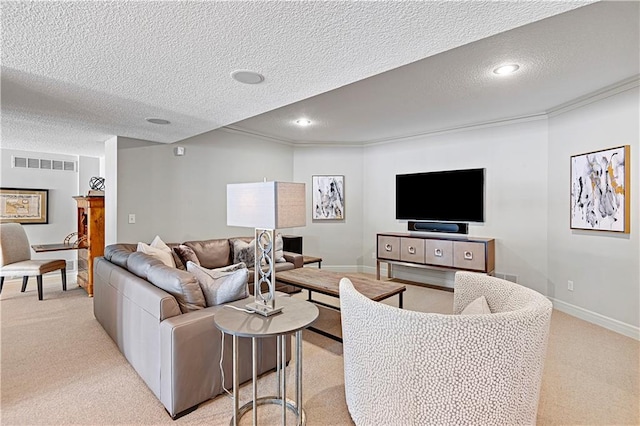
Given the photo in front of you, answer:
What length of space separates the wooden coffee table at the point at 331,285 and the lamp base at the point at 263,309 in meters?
1.04

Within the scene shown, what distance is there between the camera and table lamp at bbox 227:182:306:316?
164 cm

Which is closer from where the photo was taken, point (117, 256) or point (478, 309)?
point (478, 309)

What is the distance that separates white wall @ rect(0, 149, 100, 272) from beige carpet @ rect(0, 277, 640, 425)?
103 inches

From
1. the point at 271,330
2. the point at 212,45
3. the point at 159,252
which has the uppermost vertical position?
the point at 212,45

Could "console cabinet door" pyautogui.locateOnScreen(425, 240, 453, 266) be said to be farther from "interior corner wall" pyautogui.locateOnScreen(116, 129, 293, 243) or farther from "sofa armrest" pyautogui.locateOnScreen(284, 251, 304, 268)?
"interior corner wall" pyautogui.locateOnScreen(116, 129, 293, 243)

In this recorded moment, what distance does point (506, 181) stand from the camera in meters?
4.33

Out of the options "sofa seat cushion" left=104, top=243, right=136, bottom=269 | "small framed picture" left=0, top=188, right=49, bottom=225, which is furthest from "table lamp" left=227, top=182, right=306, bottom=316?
"small framed picture" left=0, top=188, right=49, bottom=225

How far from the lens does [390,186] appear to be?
18.2 ft

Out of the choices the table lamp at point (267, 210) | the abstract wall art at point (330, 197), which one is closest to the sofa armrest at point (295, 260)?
the abstract wall art at point (330, 197)

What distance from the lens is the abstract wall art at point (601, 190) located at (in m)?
3.02

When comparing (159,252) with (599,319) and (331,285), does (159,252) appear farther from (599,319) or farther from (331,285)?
(599,319)

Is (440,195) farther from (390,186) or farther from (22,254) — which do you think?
(22,254)

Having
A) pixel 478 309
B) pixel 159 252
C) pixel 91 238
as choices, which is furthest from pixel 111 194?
pixel 478 309

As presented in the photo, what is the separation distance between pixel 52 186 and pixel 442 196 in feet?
21.6
